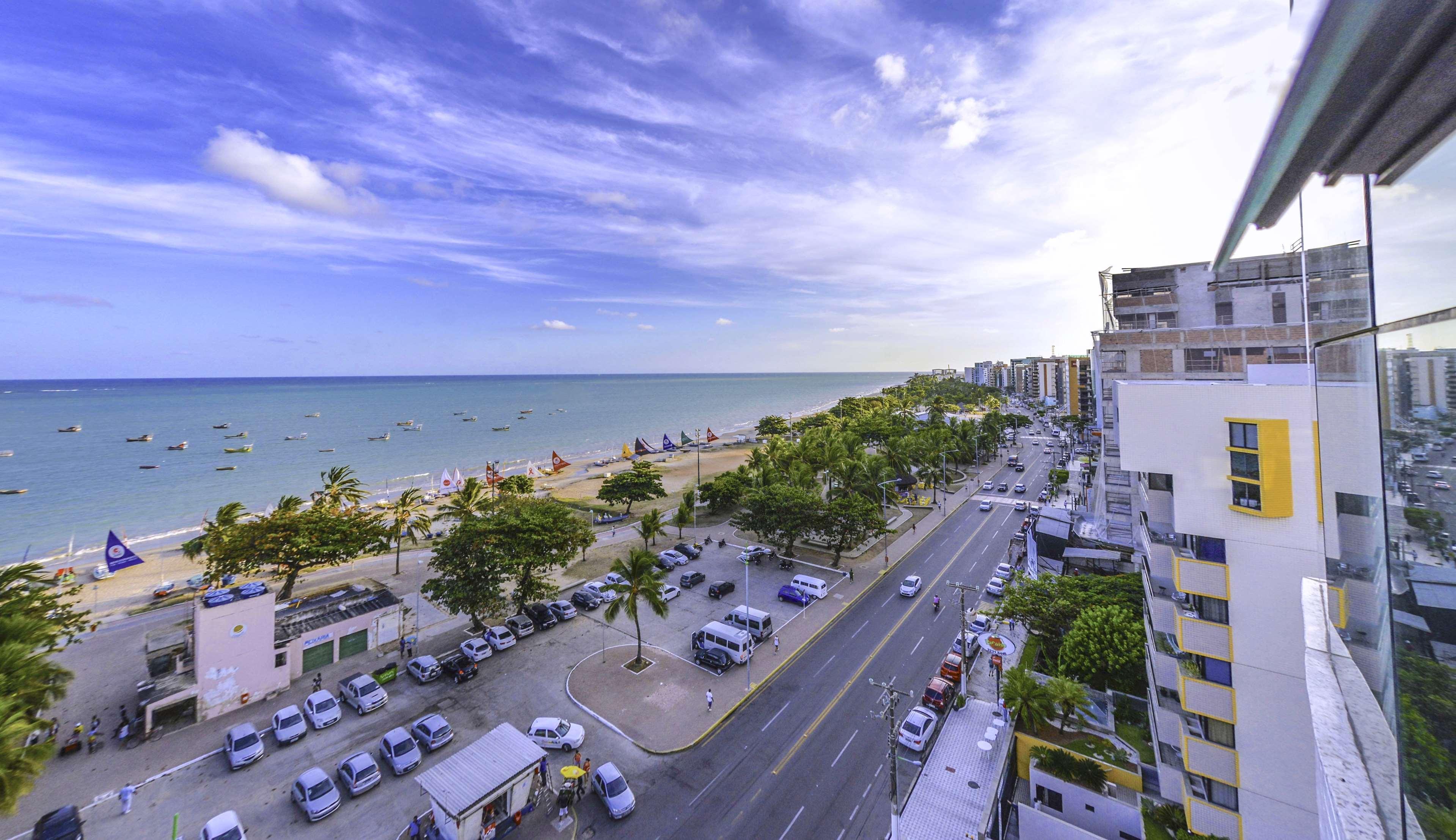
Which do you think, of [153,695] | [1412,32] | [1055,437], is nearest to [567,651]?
[153,695]

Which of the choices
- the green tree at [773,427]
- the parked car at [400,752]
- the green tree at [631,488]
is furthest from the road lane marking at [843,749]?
the green tree at [773,427]

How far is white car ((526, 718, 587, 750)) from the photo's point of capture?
20.3 m

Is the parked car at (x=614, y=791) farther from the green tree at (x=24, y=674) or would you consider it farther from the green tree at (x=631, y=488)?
the green tree at (x=631, y=488)

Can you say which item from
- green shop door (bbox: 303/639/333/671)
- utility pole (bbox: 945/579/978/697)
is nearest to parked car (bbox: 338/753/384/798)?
green shop door (bbox: 303/639/333/671)

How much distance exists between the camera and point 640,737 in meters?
21.1

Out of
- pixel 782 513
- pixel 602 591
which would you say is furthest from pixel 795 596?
pixel 602 591

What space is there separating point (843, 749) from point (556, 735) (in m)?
10.8

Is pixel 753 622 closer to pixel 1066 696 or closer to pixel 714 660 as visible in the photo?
pixel 714 660

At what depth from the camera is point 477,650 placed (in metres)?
26.5

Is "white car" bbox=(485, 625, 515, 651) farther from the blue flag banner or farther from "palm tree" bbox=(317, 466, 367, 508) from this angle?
the blue flag banner

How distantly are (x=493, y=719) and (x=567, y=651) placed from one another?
5499mm

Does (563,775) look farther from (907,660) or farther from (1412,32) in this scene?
(1412,32)

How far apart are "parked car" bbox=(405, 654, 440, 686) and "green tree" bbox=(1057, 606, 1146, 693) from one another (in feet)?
88.7

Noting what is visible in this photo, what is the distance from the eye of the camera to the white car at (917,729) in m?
20.8
